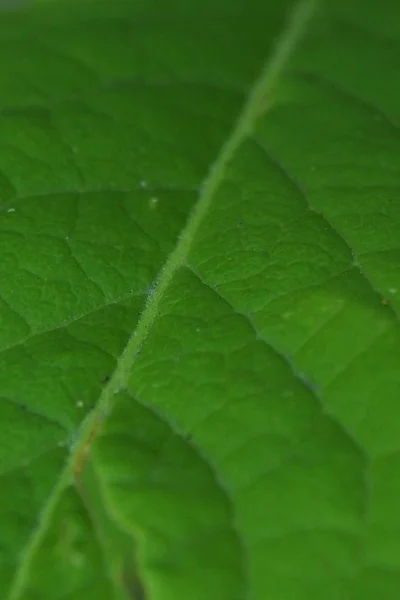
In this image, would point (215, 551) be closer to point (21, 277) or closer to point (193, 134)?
point (21, 277)

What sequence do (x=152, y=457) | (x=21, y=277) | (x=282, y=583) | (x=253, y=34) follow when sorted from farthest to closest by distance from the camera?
(x=253, y=34) < (x=21, y=277) < (x=152, y=457) < (x=282, y=583)

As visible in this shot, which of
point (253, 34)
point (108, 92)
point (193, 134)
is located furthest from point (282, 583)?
point (253, 34)

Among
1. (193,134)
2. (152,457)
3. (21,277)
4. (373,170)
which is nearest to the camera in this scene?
(152,457)

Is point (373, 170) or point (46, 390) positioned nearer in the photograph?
point (46, 390)

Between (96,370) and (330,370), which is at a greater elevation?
(330,370)
